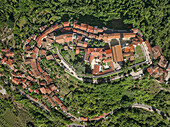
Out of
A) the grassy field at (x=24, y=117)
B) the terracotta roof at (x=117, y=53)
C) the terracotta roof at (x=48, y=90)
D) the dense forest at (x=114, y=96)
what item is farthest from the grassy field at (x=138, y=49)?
the grassy field at (x=24, y=117)

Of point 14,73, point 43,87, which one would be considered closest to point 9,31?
point 14,73

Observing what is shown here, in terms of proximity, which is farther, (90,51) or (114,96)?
(114,96)

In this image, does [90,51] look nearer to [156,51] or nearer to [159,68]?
[156,51]

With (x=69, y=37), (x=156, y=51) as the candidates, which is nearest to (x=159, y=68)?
(x=156, y=51)

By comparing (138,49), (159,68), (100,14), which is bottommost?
(159,68)

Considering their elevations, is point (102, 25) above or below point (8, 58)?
above

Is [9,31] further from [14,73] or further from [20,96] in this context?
[20,96]

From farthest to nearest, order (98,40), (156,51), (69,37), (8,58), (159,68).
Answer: (8,58), (159,68), (156,51), (98,40), (69,37)

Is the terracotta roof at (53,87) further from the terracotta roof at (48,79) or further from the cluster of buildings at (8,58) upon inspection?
the cluster of buildings at (8,58)
